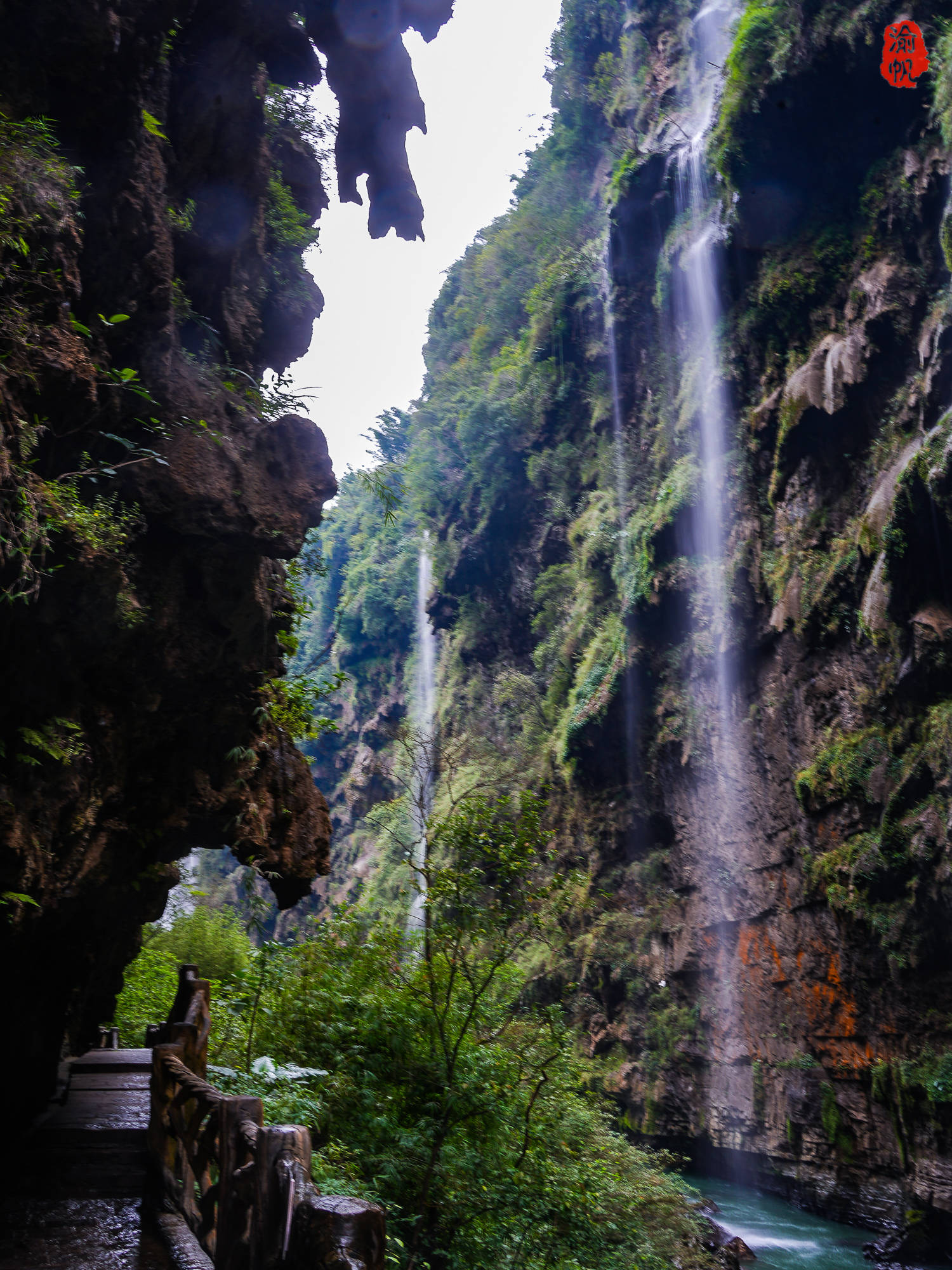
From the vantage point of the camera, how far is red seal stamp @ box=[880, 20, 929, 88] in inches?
600

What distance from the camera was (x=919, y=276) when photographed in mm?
15008

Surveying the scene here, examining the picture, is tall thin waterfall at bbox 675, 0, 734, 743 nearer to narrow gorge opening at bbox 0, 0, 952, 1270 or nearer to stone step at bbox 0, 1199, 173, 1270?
narrow gorge opening at bbox 0, 0, 952, 1270

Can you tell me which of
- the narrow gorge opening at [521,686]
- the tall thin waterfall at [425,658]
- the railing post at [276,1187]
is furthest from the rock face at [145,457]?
the tall thin waterfall at [425,658]

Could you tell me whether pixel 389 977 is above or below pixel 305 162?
below

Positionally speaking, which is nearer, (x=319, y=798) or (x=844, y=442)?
(x=319, y=798)

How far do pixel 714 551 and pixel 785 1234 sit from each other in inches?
508

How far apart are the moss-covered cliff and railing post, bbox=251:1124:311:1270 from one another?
6.89 meters

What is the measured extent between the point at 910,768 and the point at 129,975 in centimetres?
1409

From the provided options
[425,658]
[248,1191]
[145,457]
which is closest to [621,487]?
[425,658]

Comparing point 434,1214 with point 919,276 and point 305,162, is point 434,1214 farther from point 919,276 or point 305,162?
point 919,276

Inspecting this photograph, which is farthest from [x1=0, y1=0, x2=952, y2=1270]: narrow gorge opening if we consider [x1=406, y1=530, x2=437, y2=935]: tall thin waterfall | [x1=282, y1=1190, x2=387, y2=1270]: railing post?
[x1=406, y1=530, x2=437, y2=935]: tall thin waterfall

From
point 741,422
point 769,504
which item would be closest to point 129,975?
point 769,504

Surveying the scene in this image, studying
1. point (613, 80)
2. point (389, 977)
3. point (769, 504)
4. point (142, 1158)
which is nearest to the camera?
point (142, 1158)

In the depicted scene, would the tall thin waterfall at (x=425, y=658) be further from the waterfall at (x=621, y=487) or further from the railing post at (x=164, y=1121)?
the railing post at (x=164, y=1121)
